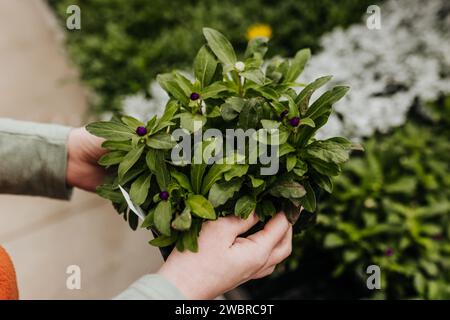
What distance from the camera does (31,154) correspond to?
4.56ft

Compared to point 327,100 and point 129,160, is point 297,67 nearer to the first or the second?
point 327,100

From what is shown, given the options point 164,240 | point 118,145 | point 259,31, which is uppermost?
point 259,31

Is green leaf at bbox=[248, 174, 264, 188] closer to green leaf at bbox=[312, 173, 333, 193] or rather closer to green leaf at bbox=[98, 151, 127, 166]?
green leaf at bbox=[312, 173, 333, 193]

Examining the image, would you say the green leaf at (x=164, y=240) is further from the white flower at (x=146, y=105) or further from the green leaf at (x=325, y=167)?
the white flower at (x=146, y=105)

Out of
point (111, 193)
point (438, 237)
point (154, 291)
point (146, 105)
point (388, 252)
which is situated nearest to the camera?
point (154, 291)

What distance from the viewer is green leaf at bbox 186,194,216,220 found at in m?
1.06

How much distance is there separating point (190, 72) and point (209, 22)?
0.40m

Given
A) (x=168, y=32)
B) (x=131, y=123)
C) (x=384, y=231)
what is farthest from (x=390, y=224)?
(x=168, y=32)

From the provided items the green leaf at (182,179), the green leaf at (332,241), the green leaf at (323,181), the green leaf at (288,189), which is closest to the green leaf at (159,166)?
the green leaf at (182,179)

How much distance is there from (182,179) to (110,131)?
183mm

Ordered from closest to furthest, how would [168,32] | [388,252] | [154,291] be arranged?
[154,291]
[388,252]
[168,32]

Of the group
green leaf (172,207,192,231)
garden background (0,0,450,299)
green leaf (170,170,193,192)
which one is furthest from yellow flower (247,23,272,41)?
green leaf (172,207,192,231)

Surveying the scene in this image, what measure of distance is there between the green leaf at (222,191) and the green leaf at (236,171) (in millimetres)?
29

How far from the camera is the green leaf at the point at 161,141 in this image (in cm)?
108
